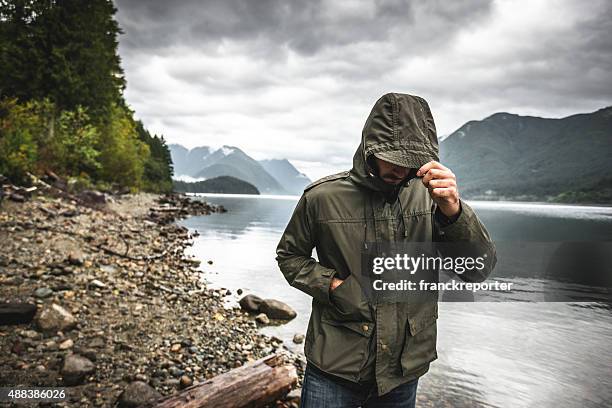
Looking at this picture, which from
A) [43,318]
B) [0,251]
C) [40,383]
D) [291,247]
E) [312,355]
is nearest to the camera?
[312,355]

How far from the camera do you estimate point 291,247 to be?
251 cm

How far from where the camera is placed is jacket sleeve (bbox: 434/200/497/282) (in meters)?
2.16

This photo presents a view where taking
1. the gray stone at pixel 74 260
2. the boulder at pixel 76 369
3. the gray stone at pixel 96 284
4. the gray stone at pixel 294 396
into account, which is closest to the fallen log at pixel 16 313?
the boulder at pixel 76 369

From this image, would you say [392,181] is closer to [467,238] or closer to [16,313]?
[467,238]

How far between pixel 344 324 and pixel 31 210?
15.0m

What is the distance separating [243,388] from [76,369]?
224 centimetres

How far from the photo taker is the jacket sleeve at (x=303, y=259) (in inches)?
89.7

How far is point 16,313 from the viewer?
18.4 ft

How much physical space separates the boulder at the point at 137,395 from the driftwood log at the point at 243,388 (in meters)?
0.78

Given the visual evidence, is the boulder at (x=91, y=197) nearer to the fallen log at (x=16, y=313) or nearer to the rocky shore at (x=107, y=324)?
the rocky shore at (x=107, y=324)

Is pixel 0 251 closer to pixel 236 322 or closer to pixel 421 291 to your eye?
pixel 236 322

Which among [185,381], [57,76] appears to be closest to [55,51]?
[57,76]

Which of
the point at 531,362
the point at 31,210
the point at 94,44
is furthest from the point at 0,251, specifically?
the point at 94,44

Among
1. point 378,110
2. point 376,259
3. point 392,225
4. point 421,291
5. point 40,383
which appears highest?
point 378,110
